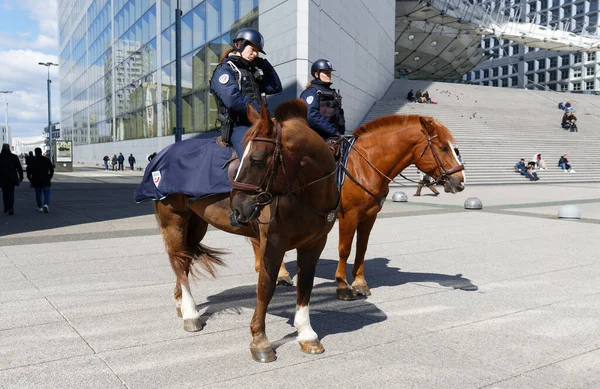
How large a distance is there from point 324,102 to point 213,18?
26463 millimetres

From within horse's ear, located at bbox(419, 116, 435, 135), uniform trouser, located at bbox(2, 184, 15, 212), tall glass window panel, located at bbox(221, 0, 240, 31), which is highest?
tall glass window panel, located at bbox(221, 0, 240, 31)

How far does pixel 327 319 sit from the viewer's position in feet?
16.4

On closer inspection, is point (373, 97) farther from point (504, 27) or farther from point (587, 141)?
point (504, 27)

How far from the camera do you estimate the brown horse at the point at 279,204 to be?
3.38 meters

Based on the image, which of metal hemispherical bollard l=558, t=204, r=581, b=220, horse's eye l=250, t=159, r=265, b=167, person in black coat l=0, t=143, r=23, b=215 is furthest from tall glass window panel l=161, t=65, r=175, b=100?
horse's eye l=250, t=159, r=265, b=167

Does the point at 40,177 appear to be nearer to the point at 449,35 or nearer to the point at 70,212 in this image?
the point at 70,212

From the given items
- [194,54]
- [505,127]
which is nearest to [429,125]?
[194,54]

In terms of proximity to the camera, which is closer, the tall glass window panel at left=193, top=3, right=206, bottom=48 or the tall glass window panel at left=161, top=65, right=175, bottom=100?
the tall glass window panel at left=193, top=3, right=206, bottom=48

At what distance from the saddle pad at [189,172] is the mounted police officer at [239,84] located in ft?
0.83

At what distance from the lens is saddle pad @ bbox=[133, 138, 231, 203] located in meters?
4.55

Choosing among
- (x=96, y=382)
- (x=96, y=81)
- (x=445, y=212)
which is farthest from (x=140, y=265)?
(x=96, y=81)

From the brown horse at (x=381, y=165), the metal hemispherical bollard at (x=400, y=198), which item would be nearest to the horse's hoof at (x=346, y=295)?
the brown horse at (x=381, y=165)

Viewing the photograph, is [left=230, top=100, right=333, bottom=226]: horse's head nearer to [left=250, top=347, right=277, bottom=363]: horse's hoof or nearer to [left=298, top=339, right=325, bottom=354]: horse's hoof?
[left=250, top=347, right=277, bottom=363]: horse's hoof

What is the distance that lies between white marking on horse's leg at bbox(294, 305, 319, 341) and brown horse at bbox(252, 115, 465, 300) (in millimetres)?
1535
